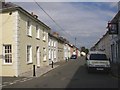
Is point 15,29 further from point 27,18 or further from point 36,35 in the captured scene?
point 36,35

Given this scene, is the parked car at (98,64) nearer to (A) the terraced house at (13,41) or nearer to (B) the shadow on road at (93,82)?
(B) the shadow on road at (93,82)

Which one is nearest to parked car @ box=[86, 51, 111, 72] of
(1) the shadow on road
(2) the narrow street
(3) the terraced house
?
(1) the shadow on road

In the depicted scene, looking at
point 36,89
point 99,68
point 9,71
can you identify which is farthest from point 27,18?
point 36,89

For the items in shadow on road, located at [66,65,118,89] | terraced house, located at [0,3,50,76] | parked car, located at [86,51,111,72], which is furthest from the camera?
parked car, located at [86,51,111,72]

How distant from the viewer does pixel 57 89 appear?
44.4 feet

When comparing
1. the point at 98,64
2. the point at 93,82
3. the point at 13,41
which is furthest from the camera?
the point at 98,64

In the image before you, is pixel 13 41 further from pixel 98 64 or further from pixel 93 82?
pixel 93 82

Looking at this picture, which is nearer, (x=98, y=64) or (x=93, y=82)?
(x=93, y=82)

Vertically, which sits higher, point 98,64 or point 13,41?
point 13,41

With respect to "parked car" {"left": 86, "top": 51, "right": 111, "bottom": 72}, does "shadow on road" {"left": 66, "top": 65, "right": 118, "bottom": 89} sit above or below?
below

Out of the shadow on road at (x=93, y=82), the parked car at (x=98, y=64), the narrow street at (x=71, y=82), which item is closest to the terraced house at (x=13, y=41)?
the narrow street at (x=71, y=82)

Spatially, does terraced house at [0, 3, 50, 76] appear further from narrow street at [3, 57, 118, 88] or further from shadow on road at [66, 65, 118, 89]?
shadow on road at [66, 65, 118, 89]

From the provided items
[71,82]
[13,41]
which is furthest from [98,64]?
[71,82]

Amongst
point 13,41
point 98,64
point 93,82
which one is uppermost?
point 13,41
